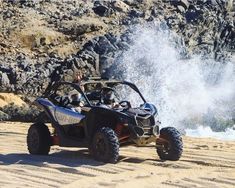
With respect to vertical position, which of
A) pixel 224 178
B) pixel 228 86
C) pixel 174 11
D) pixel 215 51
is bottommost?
pixel 224 178

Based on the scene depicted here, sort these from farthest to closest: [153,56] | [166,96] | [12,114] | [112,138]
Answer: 1. [153,56]
2. [166,96]
3. [12,114]
4. [112,138]

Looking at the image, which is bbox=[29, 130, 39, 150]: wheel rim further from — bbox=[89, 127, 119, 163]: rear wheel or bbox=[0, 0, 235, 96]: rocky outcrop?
bbox=[0, 0, 235, 96]: rocky outcrop

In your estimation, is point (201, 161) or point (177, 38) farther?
point (177, 38)

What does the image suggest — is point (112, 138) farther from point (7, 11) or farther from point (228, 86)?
point (7, 11)


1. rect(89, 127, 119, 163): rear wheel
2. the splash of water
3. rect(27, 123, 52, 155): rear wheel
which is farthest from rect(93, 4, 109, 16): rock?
rect(89, 127, 119, 163): rear wheel

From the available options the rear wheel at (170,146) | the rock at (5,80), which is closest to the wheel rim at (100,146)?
the rear wheel at (170,146)

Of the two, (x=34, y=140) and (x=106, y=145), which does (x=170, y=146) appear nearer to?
(x=106, y=145)

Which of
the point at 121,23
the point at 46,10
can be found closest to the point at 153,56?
the point at 121,23

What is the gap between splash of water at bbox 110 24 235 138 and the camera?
2167cm

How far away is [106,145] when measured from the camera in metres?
8.56

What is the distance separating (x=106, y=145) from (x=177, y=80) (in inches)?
630

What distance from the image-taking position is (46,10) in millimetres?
40031

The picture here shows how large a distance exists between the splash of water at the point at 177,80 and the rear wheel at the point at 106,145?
1046 cm

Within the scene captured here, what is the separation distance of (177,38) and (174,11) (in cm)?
550
